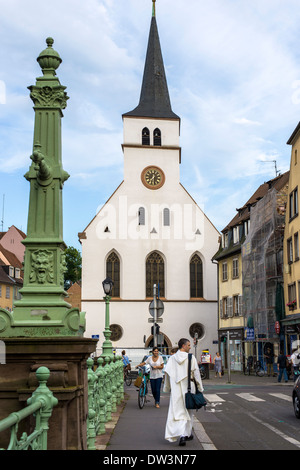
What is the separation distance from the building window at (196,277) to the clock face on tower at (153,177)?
697cm

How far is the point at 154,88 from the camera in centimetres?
5609

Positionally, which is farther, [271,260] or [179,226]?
[179,226]

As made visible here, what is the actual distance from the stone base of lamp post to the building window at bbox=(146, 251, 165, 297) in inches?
1701

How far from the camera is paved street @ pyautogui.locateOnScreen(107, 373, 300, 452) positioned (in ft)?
30.1

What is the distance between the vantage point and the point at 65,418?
590 cm

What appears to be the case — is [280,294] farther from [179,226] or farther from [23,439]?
[23,439]

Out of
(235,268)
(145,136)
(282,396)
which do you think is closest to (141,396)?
(282,396)

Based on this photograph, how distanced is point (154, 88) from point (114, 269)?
59.6 feet

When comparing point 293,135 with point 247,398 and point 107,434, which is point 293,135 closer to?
point 247,398

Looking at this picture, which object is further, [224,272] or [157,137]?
[157,137]

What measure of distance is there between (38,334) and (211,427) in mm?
6200

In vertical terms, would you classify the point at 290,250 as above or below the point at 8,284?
below
